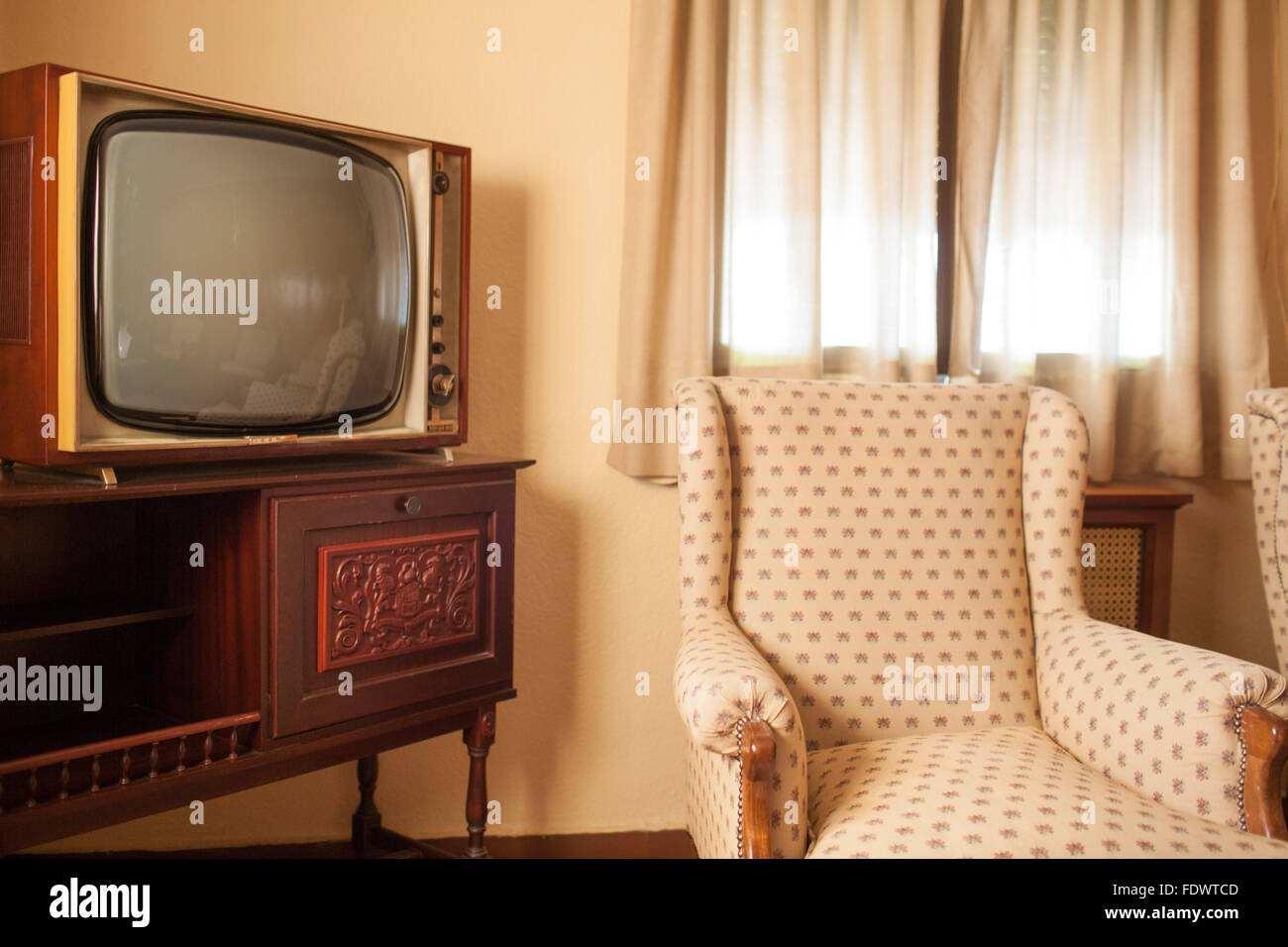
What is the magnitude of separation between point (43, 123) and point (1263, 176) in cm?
242

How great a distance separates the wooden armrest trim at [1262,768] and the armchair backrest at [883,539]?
38cm

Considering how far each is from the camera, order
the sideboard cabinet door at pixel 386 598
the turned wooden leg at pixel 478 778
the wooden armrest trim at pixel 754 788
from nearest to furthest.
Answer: the wooden armrest trim at pixel 754 788
the sideboard cabinet door at pixel 386 598
the turned wooden leg at pixel 478 778

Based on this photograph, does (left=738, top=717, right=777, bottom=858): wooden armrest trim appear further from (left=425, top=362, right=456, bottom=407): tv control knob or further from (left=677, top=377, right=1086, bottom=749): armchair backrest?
(left=425, top=362, right=456, bottom=407): tv control knob

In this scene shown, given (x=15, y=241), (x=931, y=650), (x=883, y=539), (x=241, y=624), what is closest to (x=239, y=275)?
(x=15, y=241)

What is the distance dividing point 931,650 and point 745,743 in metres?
0.57

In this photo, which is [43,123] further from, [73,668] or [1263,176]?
[1263,176]

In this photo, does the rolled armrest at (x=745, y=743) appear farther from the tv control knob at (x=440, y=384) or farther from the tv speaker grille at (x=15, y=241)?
the tv speaker grille at (x=15, y=241)

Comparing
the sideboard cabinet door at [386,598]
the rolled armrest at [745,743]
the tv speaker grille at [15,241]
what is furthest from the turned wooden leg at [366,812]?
the tv speaker grille at [15,241]

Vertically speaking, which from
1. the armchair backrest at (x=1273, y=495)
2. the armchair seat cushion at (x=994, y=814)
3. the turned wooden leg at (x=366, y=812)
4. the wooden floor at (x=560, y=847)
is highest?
the armchair backrest at (x=1273, y=495)

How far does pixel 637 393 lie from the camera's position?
208cm

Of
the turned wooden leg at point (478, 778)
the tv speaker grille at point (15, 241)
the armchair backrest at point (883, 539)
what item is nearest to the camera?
the tv speaker grille at point (15, 241)

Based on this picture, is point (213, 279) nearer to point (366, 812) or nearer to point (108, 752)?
point (108, 752)

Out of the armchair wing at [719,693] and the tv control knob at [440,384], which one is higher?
the tv control knob at [440,384]

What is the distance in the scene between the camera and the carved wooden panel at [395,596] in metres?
1.49
